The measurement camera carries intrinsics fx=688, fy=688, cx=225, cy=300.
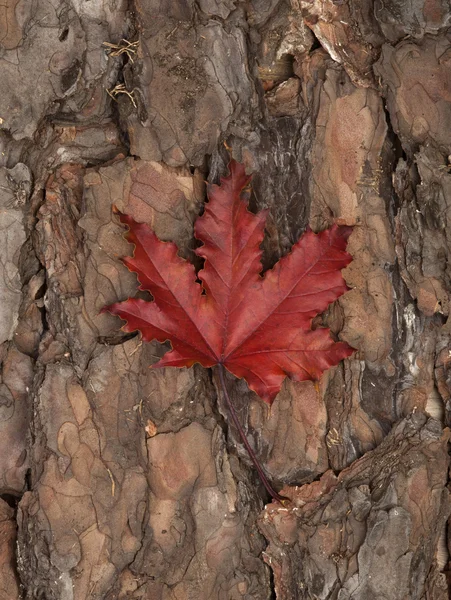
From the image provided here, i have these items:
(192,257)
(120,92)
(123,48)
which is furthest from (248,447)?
(123,48)

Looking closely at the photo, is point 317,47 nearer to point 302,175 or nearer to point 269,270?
point 302,175

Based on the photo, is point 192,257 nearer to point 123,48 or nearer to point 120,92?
point 120,92

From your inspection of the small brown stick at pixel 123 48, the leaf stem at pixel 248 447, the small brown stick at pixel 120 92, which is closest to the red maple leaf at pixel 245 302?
the leaf stem at pixel 248 447

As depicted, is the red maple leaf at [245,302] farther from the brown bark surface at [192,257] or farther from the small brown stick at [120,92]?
the small brown stick at [120,92]

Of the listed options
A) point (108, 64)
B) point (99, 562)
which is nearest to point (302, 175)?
point (108, 64)

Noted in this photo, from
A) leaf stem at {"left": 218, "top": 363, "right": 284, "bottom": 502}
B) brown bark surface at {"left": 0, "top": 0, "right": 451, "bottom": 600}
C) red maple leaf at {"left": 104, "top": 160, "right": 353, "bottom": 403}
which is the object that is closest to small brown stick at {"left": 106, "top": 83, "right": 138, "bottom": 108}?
brown bark surface at {"left": 0, "top": 0, "right": 451, "bottom": 600}
